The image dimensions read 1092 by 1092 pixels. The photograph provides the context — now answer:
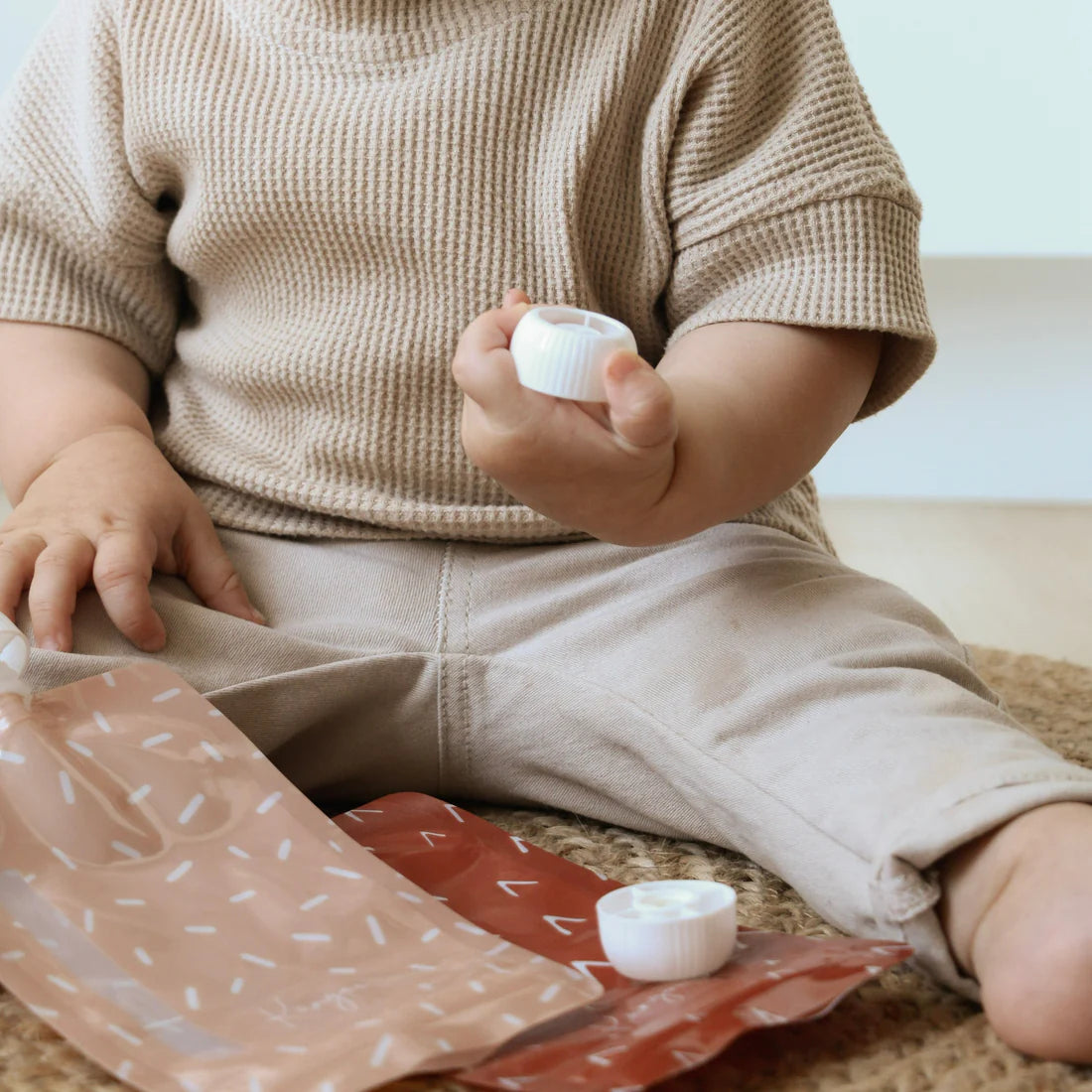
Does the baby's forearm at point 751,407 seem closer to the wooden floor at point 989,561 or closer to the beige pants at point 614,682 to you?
the beige pants at point 614,682

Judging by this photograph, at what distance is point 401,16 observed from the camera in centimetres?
66

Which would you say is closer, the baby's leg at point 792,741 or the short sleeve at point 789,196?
the baby's leg at point 792,741

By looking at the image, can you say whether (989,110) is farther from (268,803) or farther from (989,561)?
(268,803)

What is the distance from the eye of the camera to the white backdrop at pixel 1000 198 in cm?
154

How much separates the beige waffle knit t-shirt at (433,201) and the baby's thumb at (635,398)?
17 cm

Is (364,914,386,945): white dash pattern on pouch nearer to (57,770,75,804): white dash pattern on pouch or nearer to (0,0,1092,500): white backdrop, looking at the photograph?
(57,770,75,804): white dash pattern on pouch

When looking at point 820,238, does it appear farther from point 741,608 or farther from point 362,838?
point 362,838

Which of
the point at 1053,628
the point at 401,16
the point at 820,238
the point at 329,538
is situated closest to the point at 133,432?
the point at 329,538

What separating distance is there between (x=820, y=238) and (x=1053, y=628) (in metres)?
0.61

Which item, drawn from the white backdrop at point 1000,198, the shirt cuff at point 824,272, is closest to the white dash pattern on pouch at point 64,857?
the shirt cuff at point 824,272

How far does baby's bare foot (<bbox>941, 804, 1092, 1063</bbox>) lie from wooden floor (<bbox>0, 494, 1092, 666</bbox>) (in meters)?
0.61

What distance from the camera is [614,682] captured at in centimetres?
58

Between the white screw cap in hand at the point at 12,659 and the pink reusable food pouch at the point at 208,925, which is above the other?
the white screw cap in hand at the point at 12,659

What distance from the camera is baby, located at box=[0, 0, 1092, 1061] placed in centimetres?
56
